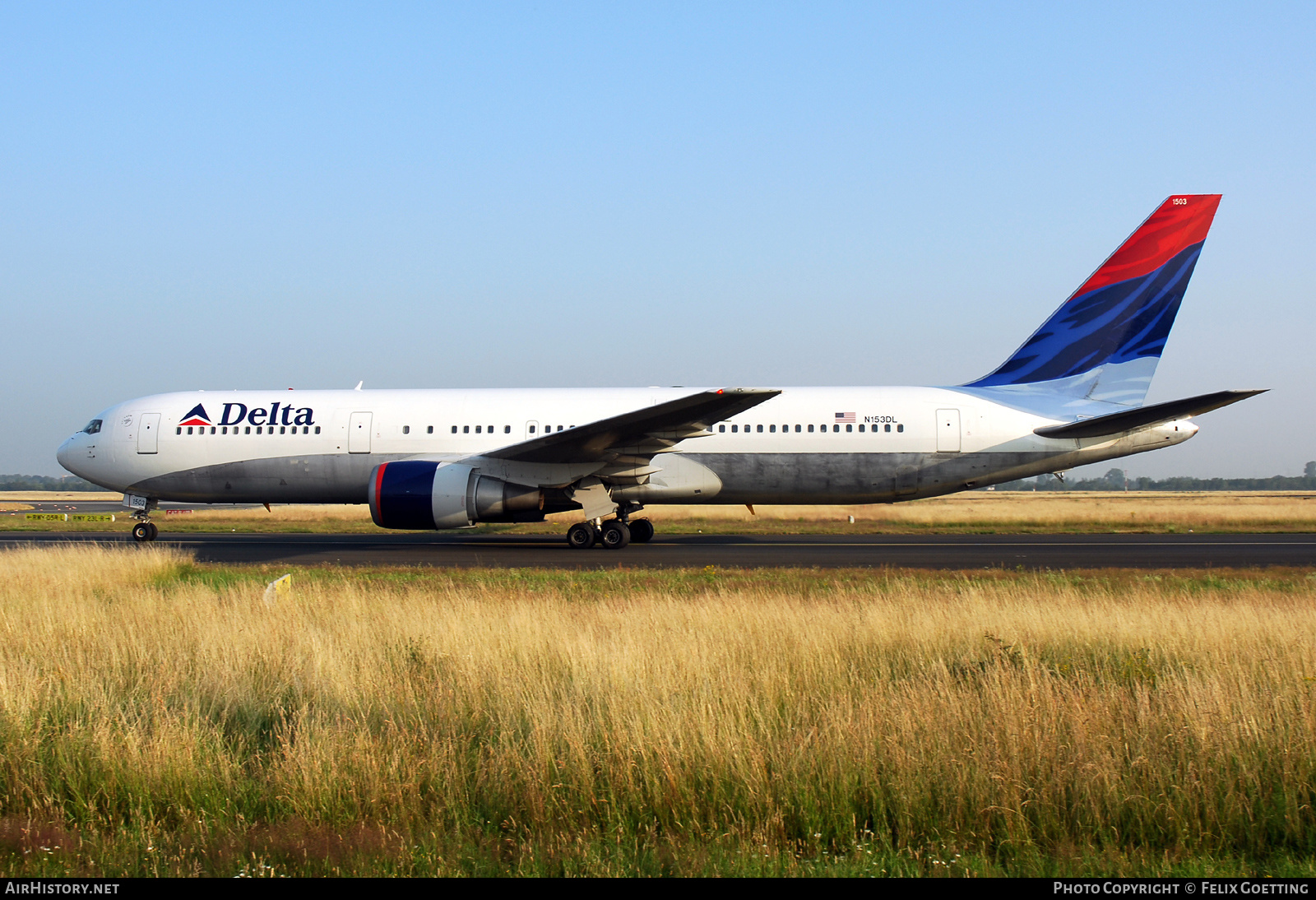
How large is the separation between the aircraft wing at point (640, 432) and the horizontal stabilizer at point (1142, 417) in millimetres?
6749

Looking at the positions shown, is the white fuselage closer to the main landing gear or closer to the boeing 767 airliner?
the boeing 767 airliner

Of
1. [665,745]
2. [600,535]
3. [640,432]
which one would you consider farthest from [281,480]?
[665,745]

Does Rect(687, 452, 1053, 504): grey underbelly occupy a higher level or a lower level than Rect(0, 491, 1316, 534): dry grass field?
higher

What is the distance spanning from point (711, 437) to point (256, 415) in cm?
1079

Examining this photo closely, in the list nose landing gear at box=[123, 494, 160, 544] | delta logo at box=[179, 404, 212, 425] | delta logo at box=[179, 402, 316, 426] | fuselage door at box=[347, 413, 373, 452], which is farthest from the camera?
nose landing gear at box=[123, 494, 160, 544]

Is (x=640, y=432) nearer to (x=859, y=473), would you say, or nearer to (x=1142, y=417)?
(x=859, y=473)

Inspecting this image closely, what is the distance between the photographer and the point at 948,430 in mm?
18500

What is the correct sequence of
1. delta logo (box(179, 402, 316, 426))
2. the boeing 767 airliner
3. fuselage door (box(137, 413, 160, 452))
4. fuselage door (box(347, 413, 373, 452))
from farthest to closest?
fuselage door (box(137, 413, 160, 452)) < delta logo (box(179, 402, 316, 426)) < fuselage door (box(347, 413, 373, 452)) < the boeing 767 airliner

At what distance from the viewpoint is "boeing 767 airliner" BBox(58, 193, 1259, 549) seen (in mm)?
17578

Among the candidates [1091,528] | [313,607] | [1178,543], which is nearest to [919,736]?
[313,607]

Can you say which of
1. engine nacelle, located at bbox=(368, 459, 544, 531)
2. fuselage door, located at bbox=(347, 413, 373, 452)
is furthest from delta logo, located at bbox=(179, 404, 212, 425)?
engine nacelle, located at bbox=(368, 459, 544, 531)

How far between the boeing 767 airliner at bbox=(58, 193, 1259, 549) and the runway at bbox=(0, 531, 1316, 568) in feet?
3.64

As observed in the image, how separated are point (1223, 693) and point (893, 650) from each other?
2.17 m

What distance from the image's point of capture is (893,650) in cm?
650
